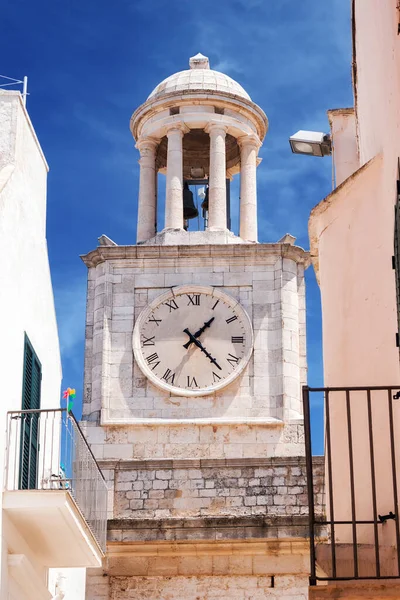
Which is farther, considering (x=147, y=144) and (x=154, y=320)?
(x=147, y=144)

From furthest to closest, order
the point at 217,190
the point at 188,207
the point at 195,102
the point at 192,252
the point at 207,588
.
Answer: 1. the point at 188,207
2. the point at 195,102
3. the point at 217,190
4. the point at 192,252
5. the point at 207,588

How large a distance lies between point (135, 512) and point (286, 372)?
3.67 metres

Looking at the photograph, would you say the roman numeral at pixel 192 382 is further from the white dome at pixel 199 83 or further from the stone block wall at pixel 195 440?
the white dome at pixel 199 83

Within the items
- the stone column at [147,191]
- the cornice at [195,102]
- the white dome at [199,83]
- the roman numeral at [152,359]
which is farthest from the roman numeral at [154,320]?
the white dome at [199,83]

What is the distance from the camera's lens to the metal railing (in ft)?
28.7

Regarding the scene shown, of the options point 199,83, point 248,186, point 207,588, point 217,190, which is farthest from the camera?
point 199,83

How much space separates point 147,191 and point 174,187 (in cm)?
77

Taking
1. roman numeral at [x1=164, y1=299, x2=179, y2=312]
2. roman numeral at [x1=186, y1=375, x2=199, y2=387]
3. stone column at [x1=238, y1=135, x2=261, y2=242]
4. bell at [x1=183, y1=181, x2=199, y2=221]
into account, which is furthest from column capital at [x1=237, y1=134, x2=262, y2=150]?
roman numeral at [x1=186, y1=375, x2=199, y2=387]

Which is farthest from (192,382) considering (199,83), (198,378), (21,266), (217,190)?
(21,266)

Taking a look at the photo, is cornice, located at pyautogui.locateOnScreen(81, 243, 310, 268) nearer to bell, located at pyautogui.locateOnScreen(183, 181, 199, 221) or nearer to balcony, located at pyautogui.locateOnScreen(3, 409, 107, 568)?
bell, located at pyautogui.locateOnScreen(183, 181, 199, 221)

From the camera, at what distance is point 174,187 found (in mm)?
25766

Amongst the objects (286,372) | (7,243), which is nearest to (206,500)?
(286,372)

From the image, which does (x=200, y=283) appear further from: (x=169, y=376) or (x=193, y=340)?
(x=169, y=376)

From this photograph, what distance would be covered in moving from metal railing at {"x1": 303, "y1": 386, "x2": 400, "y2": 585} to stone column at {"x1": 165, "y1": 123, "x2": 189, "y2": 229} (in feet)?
51.3
